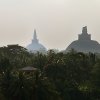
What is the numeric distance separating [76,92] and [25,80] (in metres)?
18.5

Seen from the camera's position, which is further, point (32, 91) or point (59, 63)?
point (59, 63)

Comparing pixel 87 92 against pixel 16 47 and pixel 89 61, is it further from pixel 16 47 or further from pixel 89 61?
pixel 16 47

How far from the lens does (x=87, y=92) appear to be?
3034 inches

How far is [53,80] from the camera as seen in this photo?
76.1 metres

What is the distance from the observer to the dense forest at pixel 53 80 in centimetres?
5912

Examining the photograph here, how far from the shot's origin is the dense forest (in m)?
59.1

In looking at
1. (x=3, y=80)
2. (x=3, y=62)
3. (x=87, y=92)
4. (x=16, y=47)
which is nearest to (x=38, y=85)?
(x=3, y=80)

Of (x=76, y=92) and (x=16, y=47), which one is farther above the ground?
(x=16, y=47)

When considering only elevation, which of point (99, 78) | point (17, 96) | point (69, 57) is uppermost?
point (69, 57)

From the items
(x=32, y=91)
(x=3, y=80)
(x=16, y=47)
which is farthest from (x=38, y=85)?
(x=16, y=47)

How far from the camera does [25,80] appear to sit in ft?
194

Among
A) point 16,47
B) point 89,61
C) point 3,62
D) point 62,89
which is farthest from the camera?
point 16,47

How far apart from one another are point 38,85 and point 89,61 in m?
43.5

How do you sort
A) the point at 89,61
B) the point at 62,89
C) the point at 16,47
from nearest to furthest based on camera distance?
the point at 62,89 < the point at 89,61 < the point at 16,47
